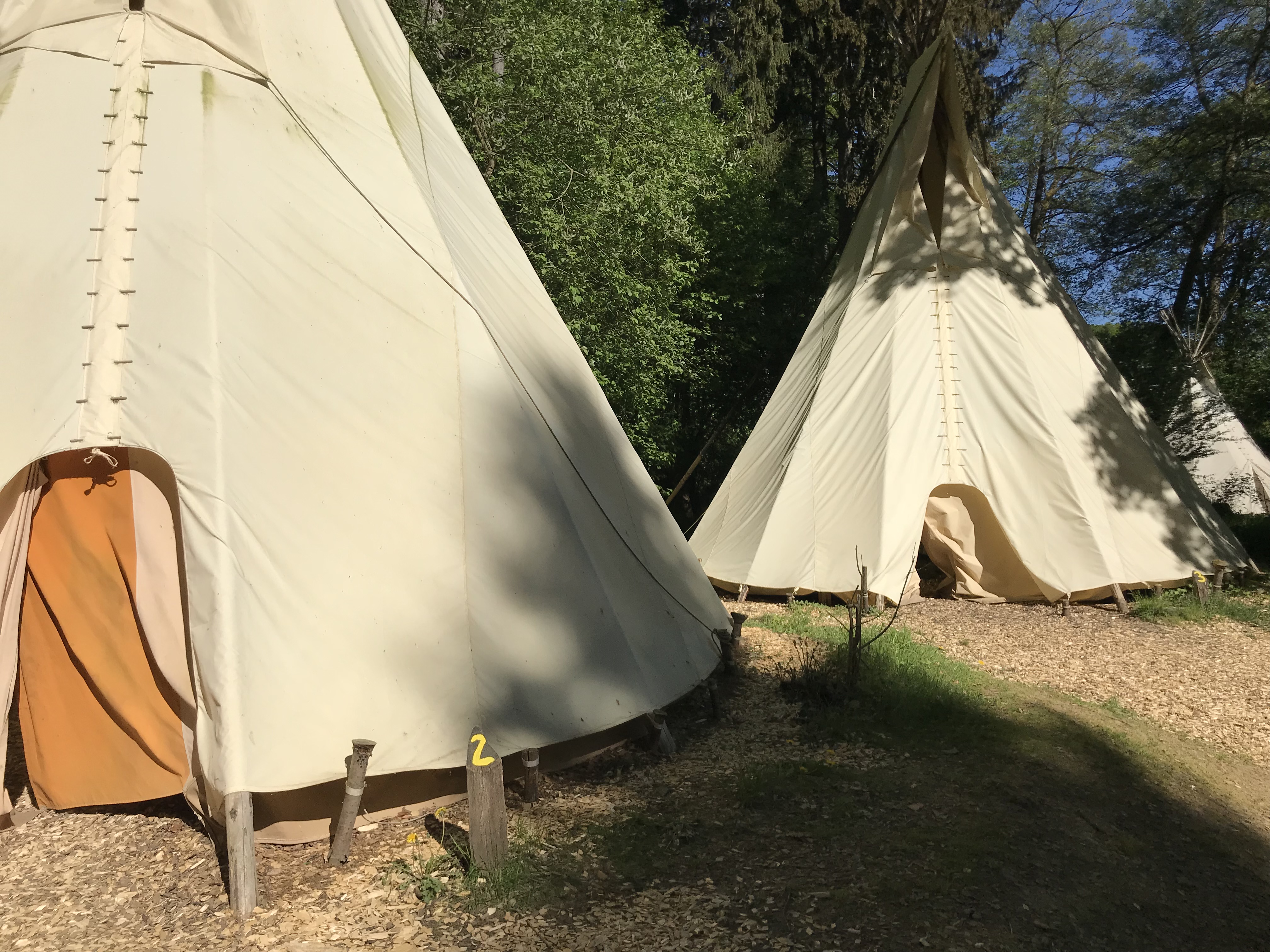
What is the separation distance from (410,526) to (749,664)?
285cm

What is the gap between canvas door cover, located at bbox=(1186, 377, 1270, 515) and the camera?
14.1 m

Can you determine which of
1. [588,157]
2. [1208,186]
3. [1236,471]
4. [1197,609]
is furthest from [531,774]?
[1208,186]

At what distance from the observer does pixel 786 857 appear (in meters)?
3.64

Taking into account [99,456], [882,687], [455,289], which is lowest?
[882,687]

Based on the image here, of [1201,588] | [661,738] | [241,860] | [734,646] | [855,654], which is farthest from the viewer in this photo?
[1201,588]

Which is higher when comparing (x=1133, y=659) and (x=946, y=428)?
(x=946, y=428)

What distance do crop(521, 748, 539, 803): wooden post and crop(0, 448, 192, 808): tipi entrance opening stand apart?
1.35m

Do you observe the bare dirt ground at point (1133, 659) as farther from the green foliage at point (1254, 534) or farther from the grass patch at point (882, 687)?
the green foliage at point (1254, 534)

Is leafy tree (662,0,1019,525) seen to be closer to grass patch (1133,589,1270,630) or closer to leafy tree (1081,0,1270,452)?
leafy tree (1081,0,1270,452)

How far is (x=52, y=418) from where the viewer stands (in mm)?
3646

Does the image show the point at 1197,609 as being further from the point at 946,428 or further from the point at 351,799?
the point at 351,799

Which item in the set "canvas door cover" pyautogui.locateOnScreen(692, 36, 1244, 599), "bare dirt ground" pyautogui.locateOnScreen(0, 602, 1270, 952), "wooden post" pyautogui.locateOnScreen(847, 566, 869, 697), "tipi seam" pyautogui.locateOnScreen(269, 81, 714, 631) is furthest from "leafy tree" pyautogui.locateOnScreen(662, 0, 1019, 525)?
"bare dirt ground" pyautogui.locateOnScreen(0, 602, 1270, 952)

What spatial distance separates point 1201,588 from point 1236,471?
26.5 ft

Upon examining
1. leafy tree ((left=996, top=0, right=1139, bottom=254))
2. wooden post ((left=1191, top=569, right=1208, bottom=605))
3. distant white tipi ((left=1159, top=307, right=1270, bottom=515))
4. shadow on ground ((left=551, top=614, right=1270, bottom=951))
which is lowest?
shadow on ground ((left=551, top=614, right=1270, bottom=951))
